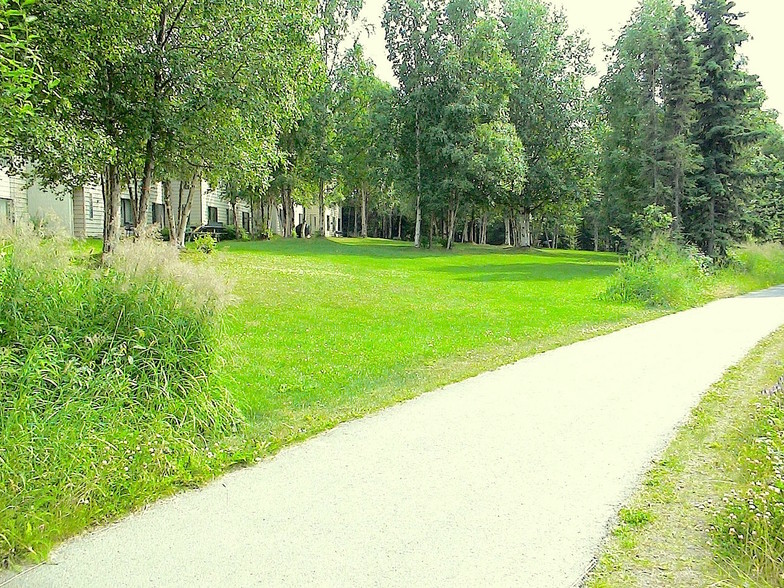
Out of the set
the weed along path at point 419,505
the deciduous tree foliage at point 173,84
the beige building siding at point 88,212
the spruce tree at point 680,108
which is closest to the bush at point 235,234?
the beige building siding at point 88,212

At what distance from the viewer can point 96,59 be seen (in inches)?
552

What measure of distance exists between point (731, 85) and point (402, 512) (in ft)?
92.6

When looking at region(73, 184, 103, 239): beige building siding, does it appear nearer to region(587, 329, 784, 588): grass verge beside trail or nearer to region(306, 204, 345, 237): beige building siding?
region(306, 204, 345, 237): beige building siding

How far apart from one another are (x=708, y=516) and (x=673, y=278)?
47.0 feet

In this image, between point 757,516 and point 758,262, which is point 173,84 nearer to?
point 757,516

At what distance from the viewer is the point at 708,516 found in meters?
4.07

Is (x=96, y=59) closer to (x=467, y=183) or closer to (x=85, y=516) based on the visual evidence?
(x=85, y=516)

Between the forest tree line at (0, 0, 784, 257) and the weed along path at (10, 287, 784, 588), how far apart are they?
270cm

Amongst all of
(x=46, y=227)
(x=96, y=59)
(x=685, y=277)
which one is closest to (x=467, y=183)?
(x=685, y=277)

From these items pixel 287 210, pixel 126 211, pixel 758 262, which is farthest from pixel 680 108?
pixel 126 211

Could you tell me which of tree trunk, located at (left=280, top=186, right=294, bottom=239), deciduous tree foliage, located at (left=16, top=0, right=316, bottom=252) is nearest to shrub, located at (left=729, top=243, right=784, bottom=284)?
deciduous tree foliage, located at (left=16, top=0, right=316, bottom=252)

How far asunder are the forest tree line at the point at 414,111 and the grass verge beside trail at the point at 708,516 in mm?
4291

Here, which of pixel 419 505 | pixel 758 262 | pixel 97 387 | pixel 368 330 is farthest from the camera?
pixel 758 262

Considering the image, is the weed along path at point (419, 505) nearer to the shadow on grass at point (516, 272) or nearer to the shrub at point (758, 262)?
the shadow on grass at point (516, 272)
